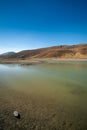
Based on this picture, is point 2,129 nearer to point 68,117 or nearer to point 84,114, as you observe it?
Result: point 68,117

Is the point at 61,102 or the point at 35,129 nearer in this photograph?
the point at 35,129

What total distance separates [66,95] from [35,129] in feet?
14.9

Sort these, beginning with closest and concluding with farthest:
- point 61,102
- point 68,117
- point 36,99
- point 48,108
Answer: point 68,117, point 48,108, point 61,102, point 36,99

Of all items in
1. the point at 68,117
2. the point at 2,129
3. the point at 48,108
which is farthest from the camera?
the point at 48,108

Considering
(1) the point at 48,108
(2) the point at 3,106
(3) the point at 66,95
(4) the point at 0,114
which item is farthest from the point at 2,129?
(3) the point at 66,95

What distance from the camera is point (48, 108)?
7316 mm

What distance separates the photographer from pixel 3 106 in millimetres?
7516

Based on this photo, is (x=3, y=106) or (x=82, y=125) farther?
(x=3, y=106)

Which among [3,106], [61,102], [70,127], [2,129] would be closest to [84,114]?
[70,127]

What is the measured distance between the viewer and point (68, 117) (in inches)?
251

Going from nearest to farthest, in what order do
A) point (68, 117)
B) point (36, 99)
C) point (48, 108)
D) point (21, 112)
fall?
point (68, 117) < point (21, 112) < point (48, 108) < point (36, 99)

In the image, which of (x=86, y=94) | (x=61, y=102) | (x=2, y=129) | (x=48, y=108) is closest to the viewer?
(x=2, y=129)

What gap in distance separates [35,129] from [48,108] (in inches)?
78.8

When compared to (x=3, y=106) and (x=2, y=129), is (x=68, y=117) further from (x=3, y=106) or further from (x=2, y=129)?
(x=3, y=106)
